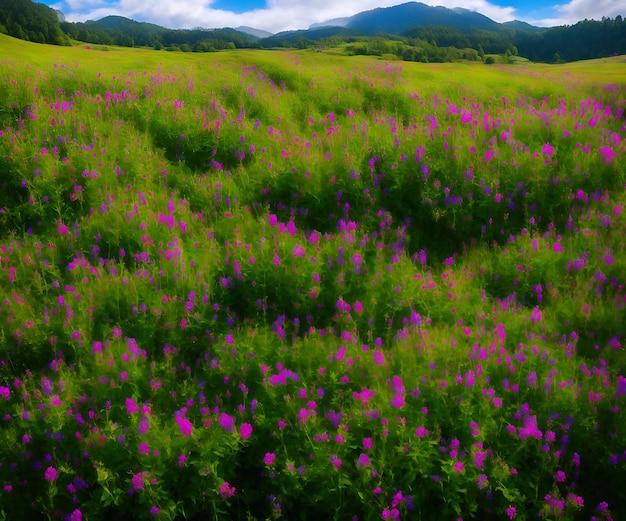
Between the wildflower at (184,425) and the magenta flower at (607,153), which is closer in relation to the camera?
the wildflower at (184,425)

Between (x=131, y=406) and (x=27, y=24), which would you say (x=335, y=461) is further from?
(x=27, y=24)

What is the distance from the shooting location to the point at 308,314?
5.30 meters

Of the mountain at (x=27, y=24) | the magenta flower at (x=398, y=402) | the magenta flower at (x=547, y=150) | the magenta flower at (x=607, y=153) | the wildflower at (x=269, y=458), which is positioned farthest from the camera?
the mountain at (x=27, y=24)

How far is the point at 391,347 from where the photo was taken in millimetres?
4867

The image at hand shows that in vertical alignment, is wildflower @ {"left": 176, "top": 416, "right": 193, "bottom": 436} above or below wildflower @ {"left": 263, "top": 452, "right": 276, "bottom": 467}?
above

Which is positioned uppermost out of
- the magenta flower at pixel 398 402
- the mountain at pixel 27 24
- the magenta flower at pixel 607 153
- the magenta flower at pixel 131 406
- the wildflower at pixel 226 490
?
the mountain at pixel 27 24

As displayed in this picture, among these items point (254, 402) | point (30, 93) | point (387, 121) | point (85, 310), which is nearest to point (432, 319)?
point (254, 402)

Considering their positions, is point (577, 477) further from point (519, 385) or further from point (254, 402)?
point (254, 402)

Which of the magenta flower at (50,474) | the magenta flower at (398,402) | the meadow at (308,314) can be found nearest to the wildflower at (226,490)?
the meadow at (308,314)

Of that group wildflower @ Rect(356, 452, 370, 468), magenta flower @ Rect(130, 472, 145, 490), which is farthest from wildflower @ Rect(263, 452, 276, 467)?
magenta flower @ Rect(130, 472, 145, 490)

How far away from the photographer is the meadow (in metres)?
3.73

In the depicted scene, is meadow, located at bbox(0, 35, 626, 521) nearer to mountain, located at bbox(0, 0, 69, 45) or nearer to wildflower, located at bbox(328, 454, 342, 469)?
wildflower, located at bbox(328, 454, 342, 469)

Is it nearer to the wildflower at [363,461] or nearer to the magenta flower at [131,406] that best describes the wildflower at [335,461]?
the wildflower at [363,461]

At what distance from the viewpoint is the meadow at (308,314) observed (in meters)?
3.73
